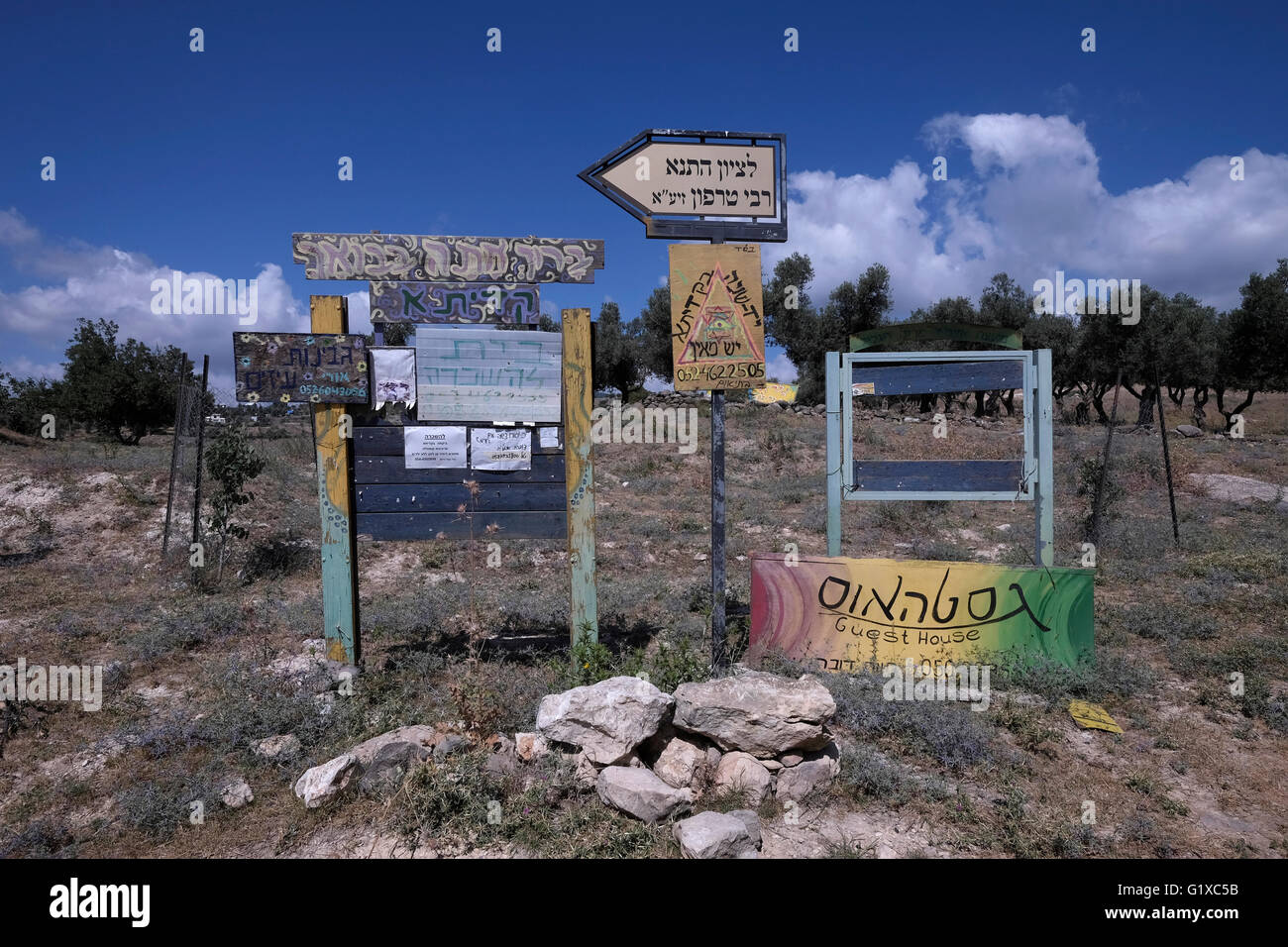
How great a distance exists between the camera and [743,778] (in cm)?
383

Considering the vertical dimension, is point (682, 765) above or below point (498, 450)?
below

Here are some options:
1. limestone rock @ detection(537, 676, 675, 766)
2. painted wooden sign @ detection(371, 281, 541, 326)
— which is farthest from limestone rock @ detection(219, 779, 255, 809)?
painted wooden sign @ detection(371, 281, 541, 326)

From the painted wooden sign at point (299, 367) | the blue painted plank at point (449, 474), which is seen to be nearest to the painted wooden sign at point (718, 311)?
the blue painted plank at point (449, 474)

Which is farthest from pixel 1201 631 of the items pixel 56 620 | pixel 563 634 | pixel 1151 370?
pixel 1151 370

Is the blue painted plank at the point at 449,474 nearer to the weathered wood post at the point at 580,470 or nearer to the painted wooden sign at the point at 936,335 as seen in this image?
the weathered wood post at the point at 580,470

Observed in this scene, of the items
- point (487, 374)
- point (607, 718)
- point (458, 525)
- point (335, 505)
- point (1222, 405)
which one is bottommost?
point (607, 718)

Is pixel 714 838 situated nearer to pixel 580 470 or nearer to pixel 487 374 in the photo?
pixel 580 470

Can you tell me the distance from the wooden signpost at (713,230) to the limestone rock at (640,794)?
5.43ft

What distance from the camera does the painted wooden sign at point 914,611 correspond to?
5.50m

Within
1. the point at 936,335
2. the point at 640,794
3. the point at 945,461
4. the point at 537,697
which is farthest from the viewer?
the point at 936,335

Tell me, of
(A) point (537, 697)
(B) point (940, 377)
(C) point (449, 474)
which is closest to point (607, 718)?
(A) point (537, 697)

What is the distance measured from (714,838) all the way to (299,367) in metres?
4.28

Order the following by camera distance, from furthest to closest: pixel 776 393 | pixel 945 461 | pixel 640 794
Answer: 1. pixel 776 393
2. pixel 945 461
3. pixel 640 794

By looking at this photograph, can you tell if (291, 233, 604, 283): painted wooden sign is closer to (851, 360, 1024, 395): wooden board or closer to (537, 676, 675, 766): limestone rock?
(851, 360, 1024, 395): wooden board
